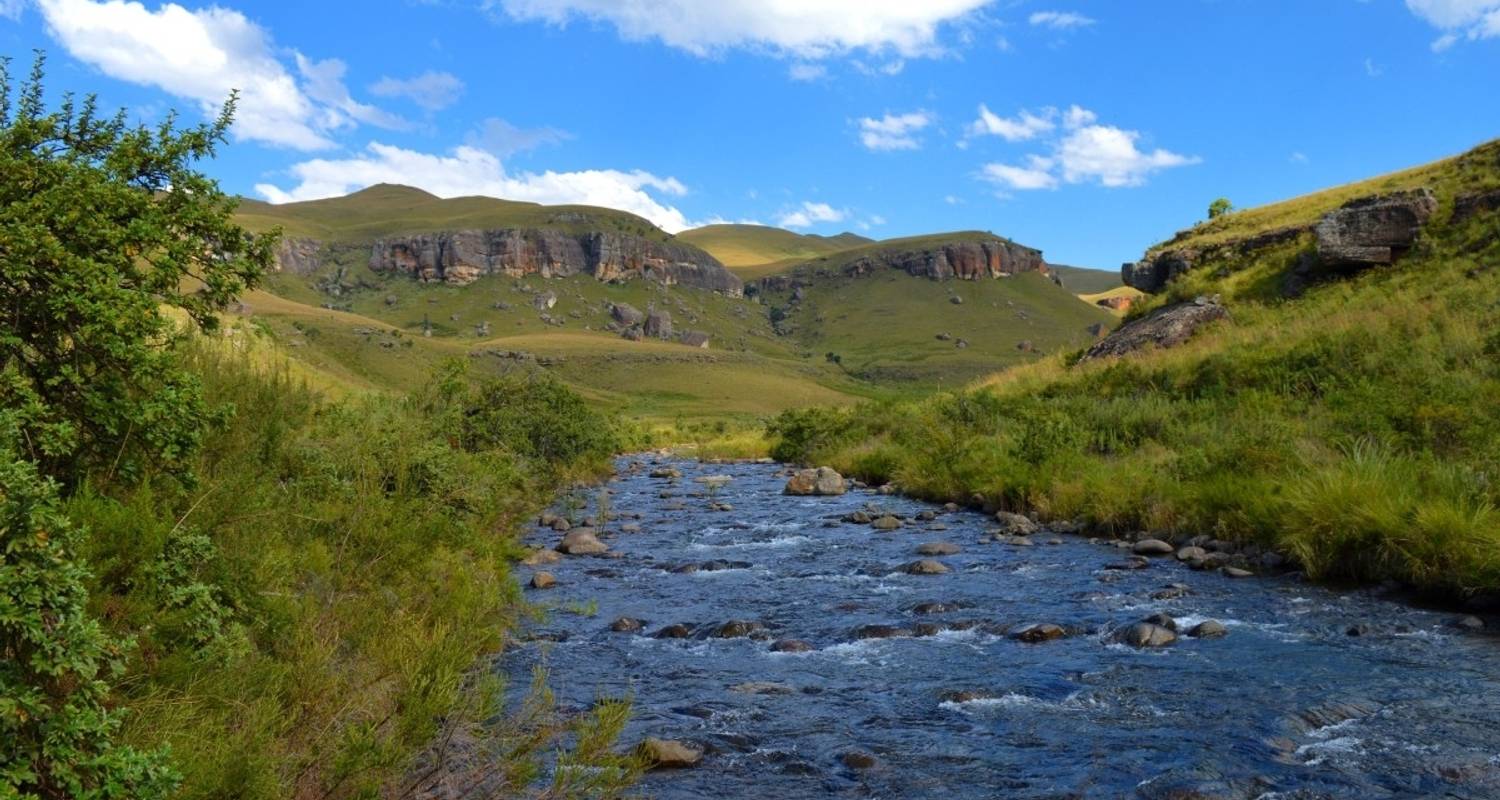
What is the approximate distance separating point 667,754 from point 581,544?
10.6 metres

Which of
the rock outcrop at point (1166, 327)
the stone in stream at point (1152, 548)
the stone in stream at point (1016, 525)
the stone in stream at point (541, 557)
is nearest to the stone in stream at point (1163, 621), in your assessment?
the stone in stream at point (1152, 548)

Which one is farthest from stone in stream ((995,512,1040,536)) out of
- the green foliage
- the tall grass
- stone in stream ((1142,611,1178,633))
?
the green foliage

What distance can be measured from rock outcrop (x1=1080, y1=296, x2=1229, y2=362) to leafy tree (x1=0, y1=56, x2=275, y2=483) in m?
31.7

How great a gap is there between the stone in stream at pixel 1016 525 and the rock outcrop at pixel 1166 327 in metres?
16.0

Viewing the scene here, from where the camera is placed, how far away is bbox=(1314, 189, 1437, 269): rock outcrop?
1209 inches

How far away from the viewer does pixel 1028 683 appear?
29.6 feet

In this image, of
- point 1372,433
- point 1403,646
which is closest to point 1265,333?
point 1372,433

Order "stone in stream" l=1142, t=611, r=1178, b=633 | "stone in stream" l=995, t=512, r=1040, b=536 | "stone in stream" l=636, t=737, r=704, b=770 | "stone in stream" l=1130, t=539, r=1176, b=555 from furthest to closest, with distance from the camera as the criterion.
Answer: "stone in stream" l=995, t=512, r=1040, b=536 < "stone in stream" l=1130, t=539, r=1176, b=555 < "stone in stream" l=1142, t=611, r=1178, b=633 < "stone in stream" l=636, t=737, r=704, b=770

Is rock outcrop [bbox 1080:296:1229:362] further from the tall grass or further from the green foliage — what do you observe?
the green foliage

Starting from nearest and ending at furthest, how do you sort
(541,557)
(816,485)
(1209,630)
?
(1209,630) < (541,557) < (816,485)

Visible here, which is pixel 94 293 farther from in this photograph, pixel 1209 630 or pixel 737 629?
pixel 1209 630

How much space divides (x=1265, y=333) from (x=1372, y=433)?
11938mm

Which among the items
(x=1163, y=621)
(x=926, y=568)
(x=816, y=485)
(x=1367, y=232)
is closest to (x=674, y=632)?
(x=926, y=568)

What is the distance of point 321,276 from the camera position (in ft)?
643
